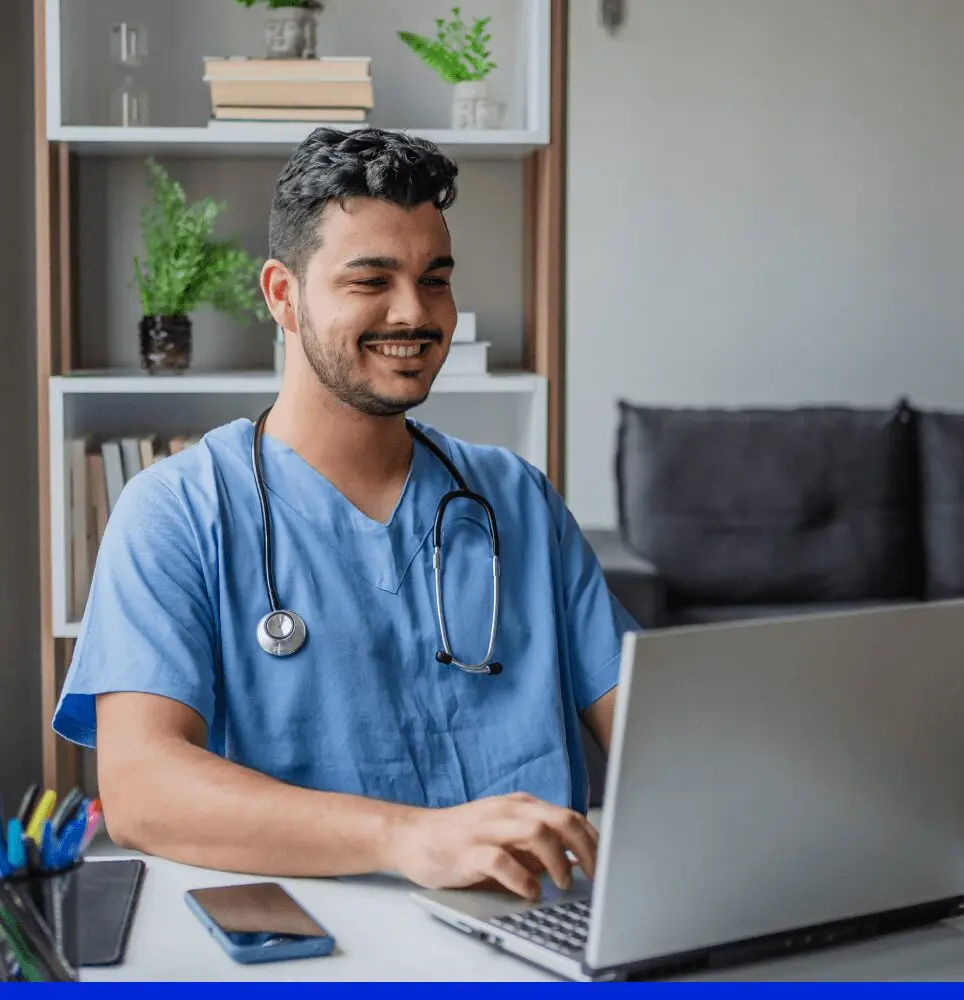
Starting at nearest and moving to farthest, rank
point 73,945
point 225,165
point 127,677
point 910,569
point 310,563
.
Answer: point 73,945
point 127,677
point 310,563
point 225,165
point 910,569

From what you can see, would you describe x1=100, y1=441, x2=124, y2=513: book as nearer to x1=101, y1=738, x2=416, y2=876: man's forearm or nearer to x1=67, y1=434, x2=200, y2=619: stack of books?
x1=67, y1=434, x2=200, y2=619: stack of books

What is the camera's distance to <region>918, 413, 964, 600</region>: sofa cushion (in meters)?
3.07

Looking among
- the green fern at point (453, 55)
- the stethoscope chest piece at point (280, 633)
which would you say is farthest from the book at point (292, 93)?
the stethoscope chest piece at point (280, 633)

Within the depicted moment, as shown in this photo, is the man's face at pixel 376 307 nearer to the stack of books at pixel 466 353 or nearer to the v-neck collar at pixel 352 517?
the v-neck collar at pixel 352 517

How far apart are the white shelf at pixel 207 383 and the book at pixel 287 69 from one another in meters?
0.53

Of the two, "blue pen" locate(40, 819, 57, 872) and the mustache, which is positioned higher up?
the mustache

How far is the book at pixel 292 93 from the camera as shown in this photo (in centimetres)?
257

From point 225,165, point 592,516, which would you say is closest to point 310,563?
point 225,165

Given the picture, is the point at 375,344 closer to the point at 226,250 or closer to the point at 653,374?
the point at 226,250

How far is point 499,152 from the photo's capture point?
2.76 m

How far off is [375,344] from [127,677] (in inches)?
16.6

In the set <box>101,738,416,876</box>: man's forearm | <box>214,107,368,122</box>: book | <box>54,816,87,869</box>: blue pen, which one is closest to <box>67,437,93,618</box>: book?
<box>214,107,368,122</box>: book

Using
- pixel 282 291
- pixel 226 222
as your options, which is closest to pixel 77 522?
pixel 226 222

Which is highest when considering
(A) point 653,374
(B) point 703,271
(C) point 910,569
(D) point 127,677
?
(B) point 703,271
